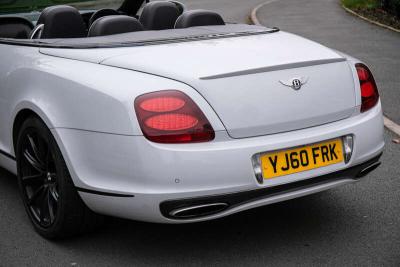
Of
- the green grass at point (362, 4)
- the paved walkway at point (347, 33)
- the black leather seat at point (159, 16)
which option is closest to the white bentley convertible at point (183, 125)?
the black leather seat at point (159, 16)

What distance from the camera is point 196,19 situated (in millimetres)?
4711

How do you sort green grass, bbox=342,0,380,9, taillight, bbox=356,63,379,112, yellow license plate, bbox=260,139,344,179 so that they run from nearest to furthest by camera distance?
yellow license plate, bbox=260,139,344,179 < taillight, bbox=356,63,379,112 < green grass, bbox=342,0,380,9

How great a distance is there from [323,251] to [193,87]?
1.15 meters

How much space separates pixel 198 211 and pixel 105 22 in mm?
1562

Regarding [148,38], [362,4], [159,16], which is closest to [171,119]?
[148,38]

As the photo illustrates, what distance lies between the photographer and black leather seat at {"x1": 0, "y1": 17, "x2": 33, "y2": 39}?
5.17 m

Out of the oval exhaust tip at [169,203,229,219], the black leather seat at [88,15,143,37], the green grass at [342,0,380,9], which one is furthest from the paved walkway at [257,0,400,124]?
the oval exhaust tip at [169,203,229,219]

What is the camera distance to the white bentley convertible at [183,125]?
131 inches

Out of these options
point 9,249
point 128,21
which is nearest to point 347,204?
point 128,21

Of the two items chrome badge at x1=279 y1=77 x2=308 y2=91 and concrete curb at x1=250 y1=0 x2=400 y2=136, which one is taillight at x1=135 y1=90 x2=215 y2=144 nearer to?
chrome badge at x1=279 y1=77 x2=308 y2=91

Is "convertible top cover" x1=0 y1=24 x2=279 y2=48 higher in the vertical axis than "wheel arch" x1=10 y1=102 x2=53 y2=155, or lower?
higher

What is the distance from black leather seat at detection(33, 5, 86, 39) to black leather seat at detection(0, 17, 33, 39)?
23.2 inches

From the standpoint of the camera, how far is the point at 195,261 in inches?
144

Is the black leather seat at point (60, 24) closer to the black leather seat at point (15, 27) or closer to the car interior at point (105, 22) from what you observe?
the car interior at point (105, 22)
